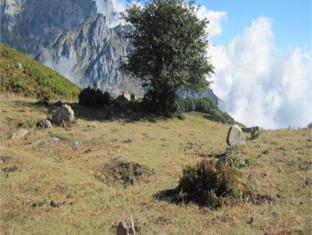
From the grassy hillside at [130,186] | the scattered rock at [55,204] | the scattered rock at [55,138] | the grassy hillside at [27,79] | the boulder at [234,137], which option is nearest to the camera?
the grassy hillside at [130,186]

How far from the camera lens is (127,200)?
16406 mm

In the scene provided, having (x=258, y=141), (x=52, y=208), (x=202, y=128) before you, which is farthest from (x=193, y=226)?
(x=202, y=128)

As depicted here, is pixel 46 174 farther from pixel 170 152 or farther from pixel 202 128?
pixel 202 128

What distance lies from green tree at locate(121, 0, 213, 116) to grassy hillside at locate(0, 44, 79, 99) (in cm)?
1073

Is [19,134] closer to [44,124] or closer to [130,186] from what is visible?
[44,124]

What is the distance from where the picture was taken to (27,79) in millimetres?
45938

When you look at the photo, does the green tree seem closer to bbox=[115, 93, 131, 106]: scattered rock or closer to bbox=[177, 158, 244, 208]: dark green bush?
bbox=[115, 93, 131, 106]: scattered rock

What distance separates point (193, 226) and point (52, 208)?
5.22m

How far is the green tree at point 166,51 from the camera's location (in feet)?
124

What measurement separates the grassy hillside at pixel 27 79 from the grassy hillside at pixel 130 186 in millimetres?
11325

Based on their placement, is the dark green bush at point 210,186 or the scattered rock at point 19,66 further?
the scattered rock at point 19,66

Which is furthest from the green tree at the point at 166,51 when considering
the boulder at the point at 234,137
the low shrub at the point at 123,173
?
the low shrub at the point at 123,173

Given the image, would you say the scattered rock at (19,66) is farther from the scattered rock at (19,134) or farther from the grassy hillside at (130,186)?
the scattered rock at (19,134)

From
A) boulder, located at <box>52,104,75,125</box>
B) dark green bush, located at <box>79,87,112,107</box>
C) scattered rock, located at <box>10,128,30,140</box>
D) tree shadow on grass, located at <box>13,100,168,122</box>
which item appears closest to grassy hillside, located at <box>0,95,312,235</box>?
scattered rock, located at <box>10,128,30,140</box>
